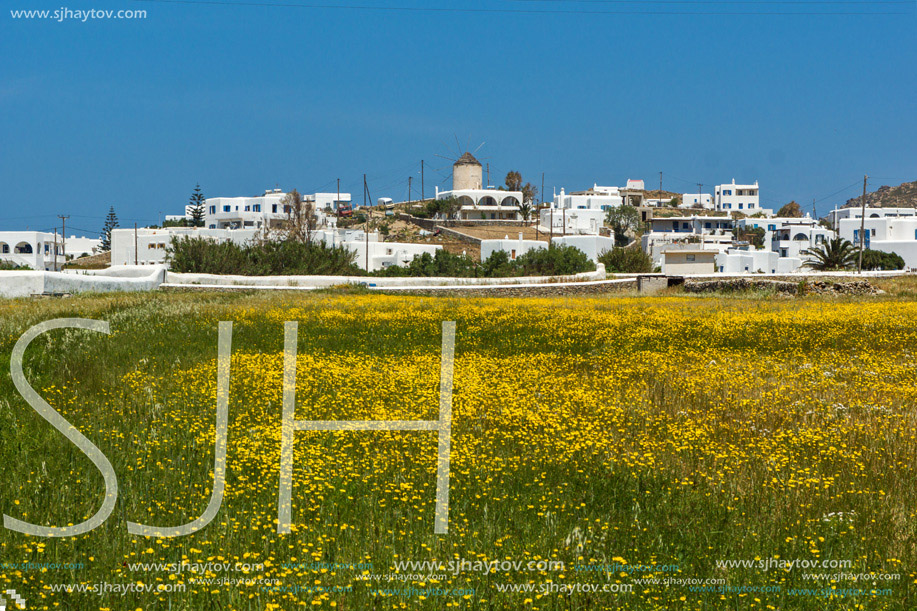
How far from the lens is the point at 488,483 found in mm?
6988

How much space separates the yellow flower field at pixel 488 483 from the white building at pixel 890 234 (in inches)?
2973

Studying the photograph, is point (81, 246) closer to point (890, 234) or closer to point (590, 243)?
point (590, 243)

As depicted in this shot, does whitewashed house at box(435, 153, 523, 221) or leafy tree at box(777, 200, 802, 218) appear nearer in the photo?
whitewashed house at box(435, 153, 523, 221)

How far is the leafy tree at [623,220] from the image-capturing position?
348ft

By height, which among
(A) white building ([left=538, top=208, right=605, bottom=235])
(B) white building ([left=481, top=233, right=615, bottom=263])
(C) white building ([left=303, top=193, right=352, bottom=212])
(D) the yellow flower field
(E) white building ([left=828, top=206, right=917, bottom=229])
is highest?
(C) white building ([left=303, top=193, right=352, bottom=212])

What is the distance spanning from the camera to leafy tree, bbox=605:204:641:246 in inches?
4171

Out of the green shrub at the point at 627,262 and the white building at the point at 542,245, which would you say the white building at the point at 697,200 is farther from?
the green shrub at the point at 627,262

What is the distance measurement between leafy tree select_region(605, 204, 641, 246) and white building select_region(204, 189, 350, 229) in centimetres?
3865

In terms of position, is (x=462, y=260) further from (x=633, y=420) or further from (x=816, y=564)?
(x=816, y=564)

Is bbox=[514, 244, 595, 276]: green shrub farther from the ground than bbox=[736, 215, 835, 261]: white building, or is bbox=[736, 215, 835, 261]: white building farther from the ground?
bbox=[736, 215, 835, 261]: white building

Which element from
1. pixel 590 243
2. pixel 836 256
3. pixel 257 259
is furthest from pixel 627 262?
pixel 257 259

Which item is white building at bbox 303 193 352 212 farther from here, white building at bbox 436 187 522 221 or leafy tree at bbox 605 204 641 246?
leafy tree at bbox 605 204 641 246

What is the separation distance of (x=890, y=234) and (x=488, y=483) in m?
94.5

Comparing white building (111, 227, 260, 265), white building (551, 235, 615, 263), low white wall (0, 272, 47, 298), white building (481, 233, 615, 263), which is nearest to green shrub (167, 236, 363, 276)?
low white wall (0, 272, 47, 298)
